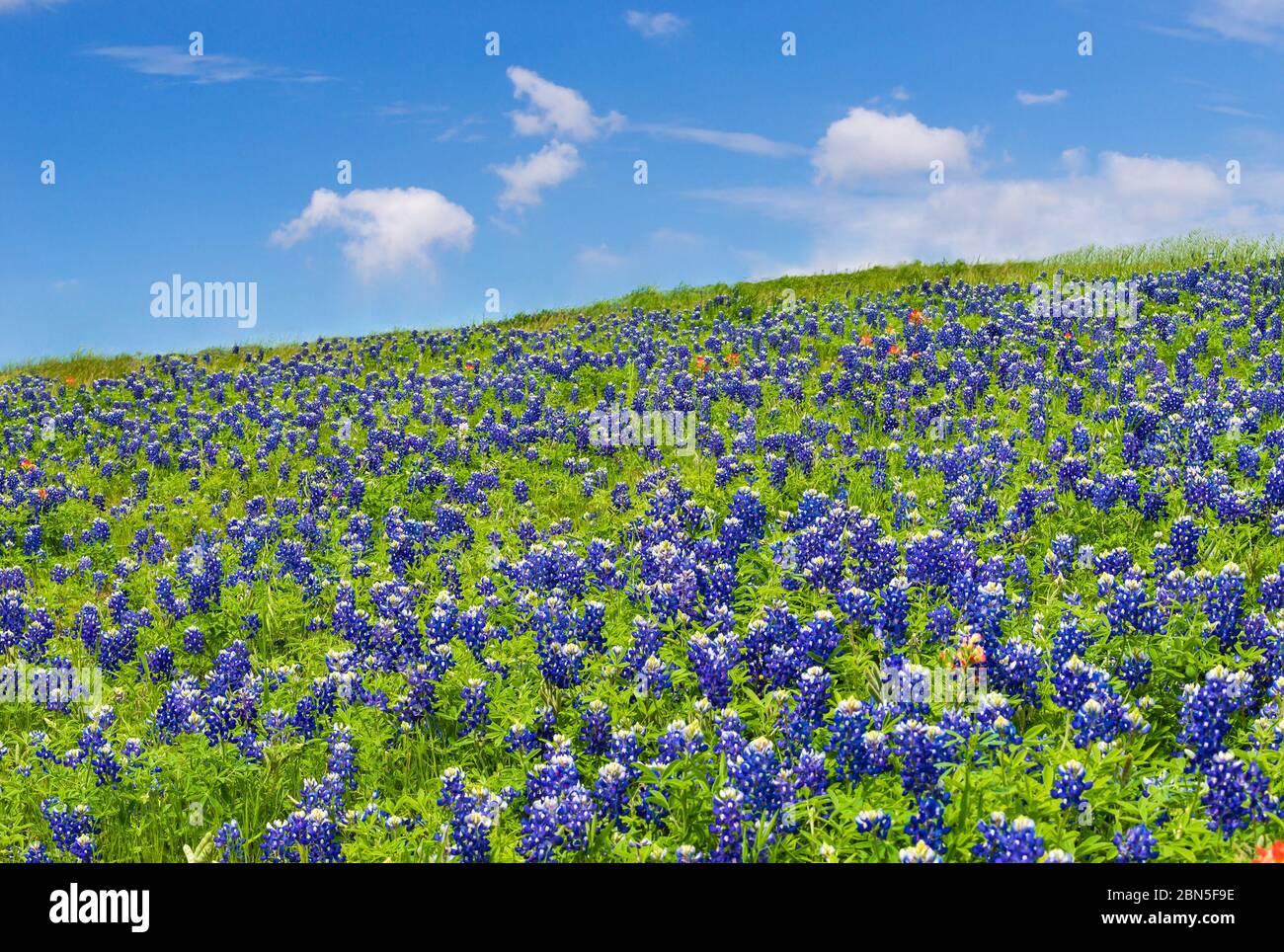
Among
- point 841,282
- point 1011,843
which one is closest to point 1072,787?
point 1011,843

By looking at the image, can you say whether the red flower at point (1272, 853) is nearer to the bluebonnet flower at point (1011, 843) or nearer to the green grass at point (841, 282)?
the bluebonnet flower at point (1011, 843)

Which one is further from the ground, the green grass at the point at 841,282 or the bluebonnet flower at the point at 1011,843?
the green grass at the point at 841,282

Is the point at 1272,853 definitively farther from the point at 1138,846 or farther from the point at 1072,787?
the point at 1072,787

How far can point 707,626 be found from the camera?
5.59m

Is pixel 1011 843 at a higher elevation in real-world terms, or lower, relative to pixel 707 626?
lower

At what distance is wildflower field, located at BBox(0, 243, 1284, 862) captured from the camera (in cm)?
388

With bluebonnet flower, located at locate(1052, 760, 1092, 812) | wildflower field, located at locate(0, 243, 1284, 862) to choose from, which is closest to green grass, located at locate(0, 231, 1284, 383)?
wildflower field, located at locate(0, 243, 1284, 862)

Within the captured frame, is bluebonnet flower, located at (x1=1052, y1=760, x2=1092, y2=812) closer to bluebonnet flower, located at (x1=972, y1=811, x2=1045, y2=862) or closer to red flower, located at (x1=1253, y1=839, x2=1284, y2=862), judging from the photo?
bluebonnet flower, located at (x1=972, y1=811, x2=1045, y2=862)

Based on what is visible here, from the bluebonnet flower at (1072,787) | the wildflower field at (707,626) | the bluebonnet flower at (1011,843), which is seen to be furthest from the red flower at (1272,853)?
the bluebonnet flower at (1011,843)

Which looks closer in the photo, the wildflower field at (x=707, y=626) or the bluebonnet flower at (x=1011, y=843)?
the bluebonnet flower at (x=1011, y=843)

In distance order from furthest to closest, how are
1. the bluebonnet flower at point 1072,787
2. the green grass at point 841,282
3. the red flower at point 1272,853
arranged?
the green grass at point 841,282 < the bluebonnet flower at point 1072,787 < the red flower at point 1272,853

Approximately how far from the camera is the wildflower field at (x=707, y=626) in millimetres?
3885
